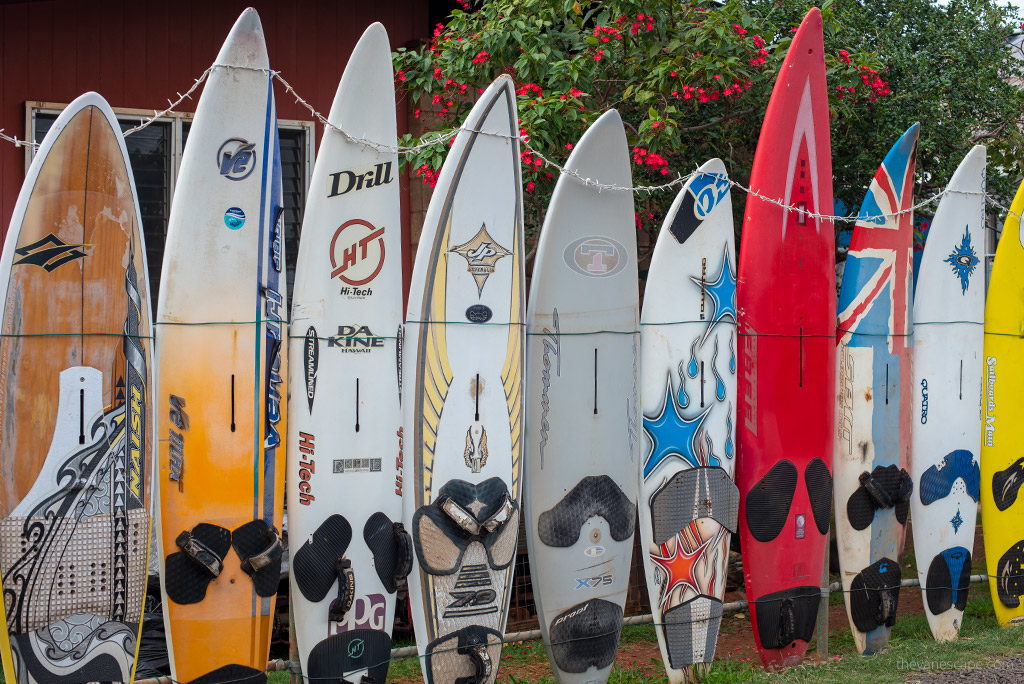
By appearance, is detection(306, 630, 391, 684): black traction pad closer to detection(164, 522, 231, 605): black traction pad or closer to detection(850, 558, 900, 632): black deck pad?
detection(164, 522, 231, 605): black traction pad

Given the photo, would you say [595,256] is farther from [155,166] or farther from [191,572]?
[155,166]

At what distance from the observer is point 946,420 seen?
4367 mm

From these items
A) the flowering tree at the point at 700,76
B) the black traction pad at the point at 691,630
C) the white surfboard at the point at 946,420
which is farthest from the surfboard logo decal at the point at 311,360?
the white surfboard at the point at 946,420

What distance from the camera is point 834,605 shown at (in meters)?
5.38

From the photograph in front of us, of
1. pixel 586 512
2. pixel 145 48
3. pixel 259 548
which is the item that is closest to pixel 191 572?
pixel 259 548

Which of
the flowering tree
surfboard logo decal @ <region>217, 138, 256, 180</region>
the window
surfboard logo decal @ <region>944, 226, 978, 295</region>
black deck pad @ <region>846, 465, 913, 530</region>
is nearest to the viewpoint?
surfboard logo decal @ <region>217, 138, 256, 180</region>

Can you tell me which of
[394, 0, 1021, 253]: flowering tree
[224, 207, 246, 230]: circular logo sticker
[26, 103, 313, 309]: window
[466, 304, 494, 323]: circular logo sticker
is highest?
[394, 0, 1021, 253]: flowering tree

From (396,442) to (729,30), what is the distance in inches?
109

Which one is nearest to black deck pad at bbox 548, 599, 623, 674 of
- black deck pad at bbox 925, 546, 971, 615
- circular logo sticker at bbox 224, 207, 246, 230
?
black deck pad at bbox 925, 546, 971, 615

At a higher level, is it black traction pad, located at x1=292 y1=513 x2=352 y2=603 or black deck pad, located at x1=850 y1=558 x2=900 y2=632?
black traction pad, located at x1=292 y1=513 x2=352 y2=603

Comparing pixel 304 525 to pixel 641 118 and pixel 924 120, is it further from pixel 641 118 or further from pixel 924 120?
pixel 924 120

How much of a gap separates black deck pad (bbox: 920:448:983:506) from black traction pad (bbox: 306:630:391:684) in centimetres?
242

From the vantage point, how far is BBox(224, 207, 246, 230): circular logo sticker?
321cm

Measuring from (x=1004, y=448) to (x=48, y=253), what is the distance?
13.0 feet
